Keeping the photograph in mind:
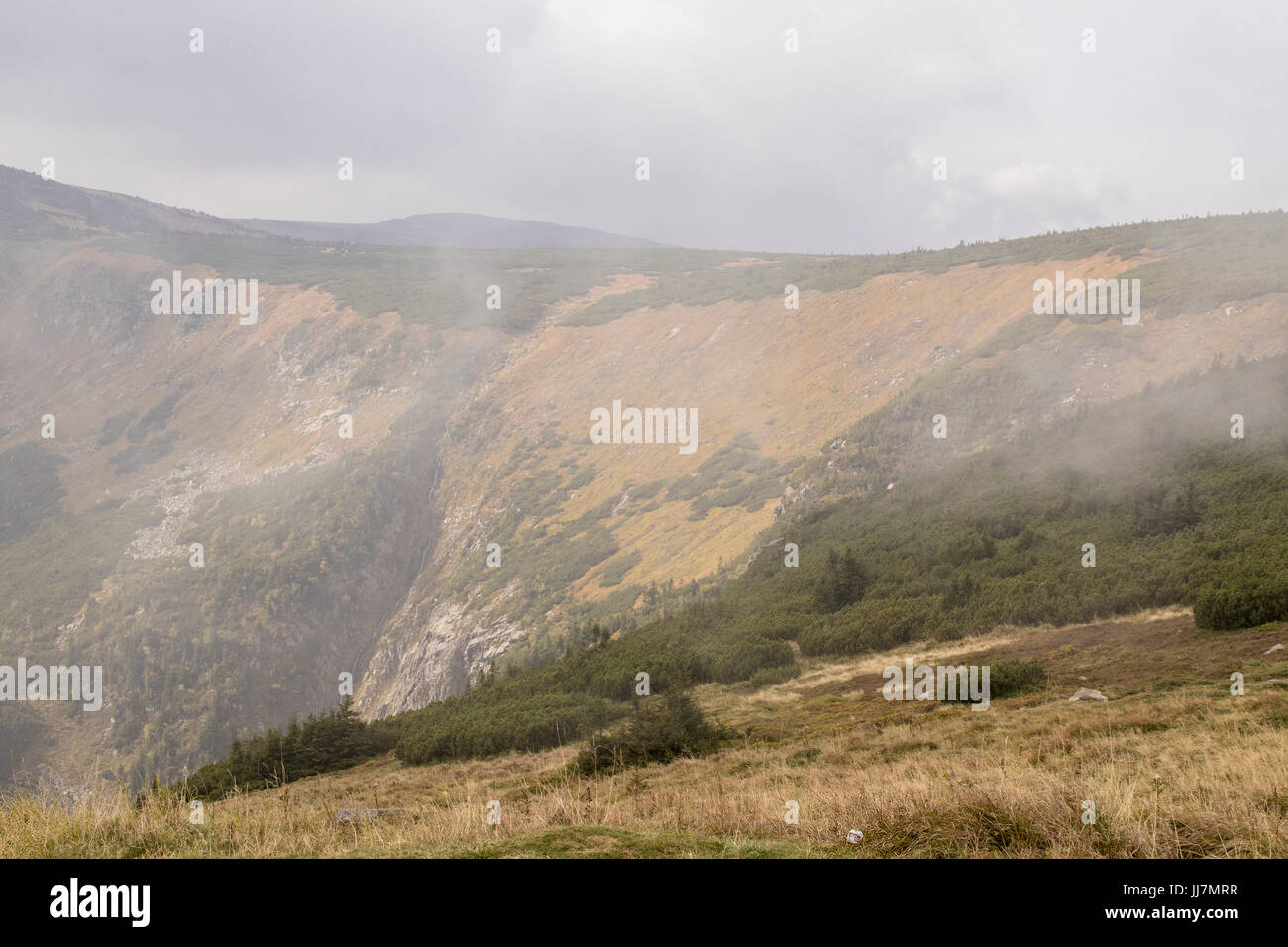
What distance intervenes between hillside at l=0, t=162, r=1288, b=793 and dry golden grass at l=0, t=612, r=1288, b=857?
20.9ft

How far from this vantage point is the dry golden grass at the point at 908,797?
190 inches

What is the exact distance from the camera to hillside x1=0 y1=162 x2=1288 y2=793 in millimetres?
32562

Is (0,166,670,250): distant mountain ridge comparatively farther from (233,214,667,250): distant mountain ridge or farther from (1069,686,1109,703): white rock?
(1069,686,1109,703): white rock

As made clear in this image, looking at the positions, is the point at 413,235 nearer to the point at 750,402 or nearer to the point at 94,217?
the point at 94,217

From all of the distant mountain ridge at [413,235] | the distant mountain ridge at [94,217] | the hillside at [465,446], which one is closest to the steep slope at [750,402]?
the hillside at [465,446]

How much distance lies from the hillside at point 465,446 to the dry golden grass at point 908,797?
6362 millimetres

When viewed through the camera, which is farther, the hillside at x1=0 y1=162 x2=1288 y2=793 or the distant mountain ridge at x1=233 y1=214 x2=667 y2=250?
the distant mountain ridge at x1=233 y1=214 x2=667 y2=250

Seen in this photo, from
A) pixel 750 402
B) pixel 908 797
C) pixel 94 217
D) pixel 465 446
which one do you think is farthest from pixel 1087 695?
pixel 94 217

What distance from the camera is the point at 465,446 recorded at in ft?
183

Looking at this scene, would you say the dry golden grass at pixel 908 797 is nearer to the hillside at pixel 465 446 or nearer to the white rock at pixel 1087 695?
the white rock at pixel 1087 695

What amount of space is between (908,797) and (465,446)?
52678 millimetres

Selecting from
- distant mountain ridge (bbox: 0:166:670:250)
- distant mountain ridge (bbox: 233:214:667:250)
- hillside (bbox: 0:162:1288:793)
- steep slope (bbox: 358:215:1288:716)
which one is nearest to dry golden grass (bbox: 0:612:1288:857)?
hillside (bbox: 0:162:1288:793)
